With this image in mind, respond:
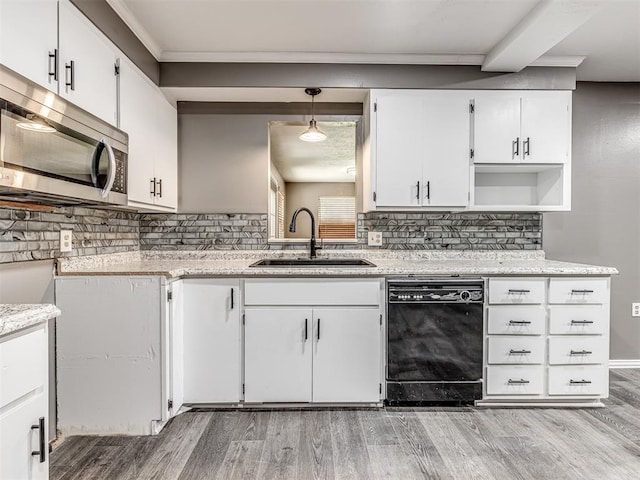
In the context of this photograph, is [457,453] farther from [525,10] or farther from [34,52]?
[34,52]

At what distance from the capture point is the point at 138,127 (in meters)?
2.24

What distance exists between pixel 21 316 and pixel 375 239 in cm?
224

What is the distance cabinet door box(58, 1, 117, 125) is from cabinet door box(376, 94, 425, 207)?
158 centimetres

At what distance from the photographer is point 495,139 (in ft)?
8.48

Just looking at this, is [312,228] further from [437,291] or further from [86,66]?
[86,66]

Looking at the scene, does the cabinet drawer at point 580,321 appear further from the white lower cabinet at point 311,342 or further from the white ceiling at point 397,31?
the white ceiling at point 397,31

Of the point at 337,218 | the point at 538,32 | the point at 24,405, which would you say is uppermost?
the point at 538,32

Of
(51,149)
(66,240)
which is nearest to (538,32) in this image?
(51,149)

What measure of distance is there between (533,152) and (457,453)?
1.93m

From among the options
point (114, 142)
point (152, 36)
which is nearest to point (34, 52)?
point (114, 142)

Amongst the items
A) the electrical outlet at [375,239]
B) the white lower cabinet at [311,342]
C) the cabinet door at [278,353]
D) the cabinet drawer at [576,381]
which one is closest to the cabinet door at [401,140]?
the electrical outlet at [375,239]

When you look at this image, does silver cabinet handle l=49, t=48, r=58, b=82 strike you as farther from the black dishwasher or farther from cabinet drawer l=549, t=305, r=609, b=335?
cabinet drawer l=549, t=305, r=609, b=335

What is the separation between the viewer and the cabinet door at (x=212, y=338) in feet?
7.40

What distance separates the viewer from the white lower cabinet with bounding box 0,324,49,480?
3.31 ft
